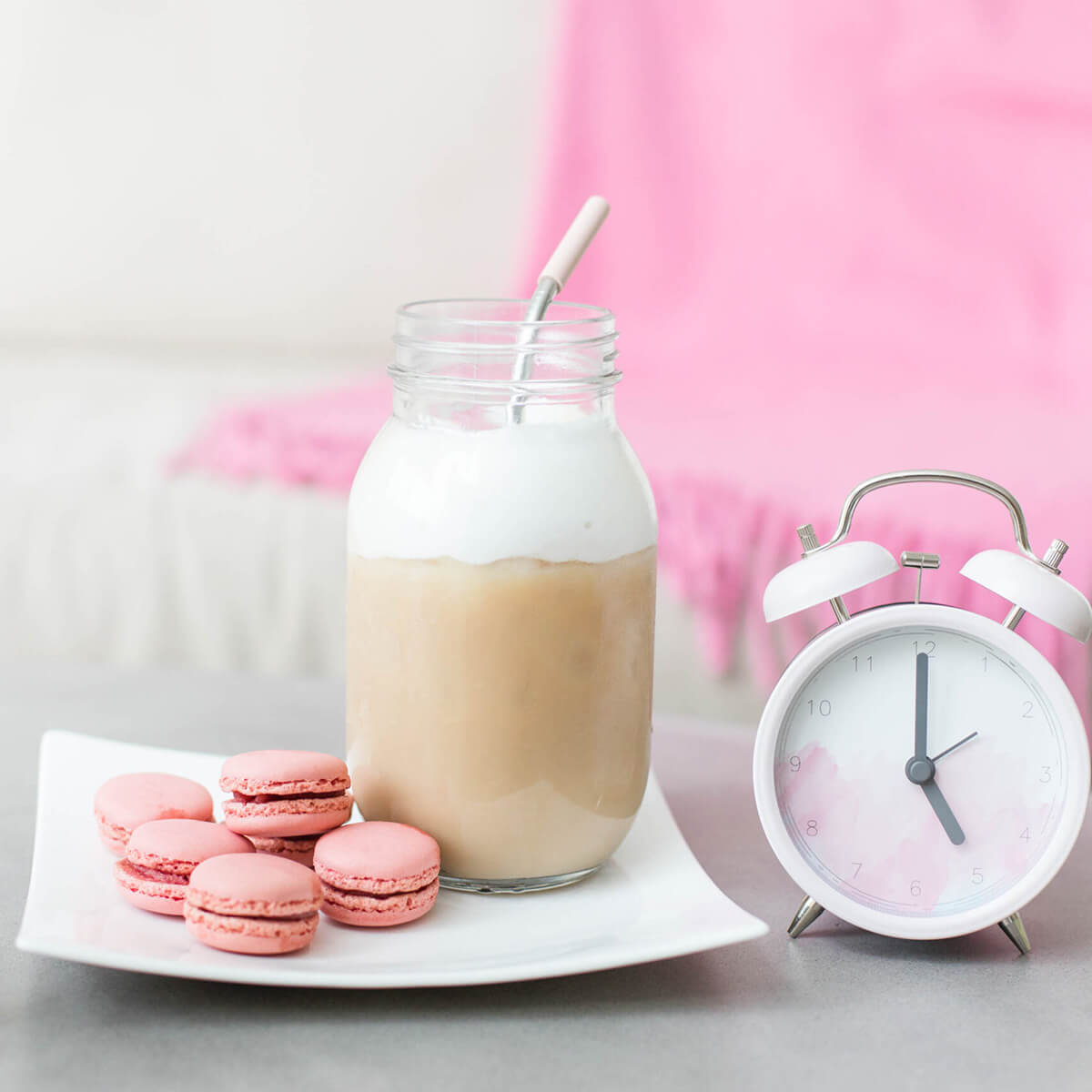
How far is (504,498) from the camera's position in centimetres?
83

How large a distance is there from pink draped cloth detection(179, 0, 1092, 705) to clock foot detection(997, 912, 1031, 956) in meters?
0.59

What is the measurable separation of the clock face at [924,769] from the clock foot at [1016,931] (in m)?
0.02

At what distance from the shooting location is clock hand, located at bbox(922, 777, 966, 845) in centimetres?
82

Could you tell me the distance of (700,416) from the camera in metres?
1.76

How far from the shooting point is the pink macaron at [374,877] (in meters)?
0.78

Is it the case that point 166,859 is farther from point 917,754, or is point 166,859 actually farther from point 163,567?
point 163,567

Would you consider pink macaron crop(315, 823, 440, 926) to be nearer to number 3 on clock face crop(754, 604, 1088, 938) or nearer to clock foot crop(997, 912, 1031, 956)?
number 3 on clock face crop(754, 604, 1088, 938)

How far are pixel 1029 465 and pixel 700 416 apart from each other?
435mm

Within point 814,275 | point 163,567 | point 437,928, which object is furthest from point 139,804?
point 814,275

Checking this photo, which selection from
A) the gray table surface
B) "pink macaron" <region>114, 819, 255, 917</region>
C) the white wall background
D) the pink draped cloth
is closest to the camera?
the gray table surface

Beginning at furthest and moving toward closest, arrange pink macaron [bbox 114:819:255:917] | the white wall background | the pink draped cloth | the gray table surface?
the white wall background → the pink draped cloth → pink macaron [bbox 114:819:255:917] → the gray table surface

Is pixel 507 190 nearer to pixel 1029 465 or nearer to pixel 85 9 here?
pixel 85 9

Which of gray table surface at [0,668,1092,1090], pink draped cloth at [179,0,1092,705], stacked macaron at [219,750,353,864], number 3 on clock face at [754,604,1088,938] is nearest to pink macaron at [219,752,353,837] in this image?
stacked macaron at [219,750,353,864]

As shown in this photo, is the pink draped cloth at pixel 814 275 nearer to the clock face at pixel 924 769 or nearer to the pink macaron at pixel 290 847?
the clock face at pixel 924 769
